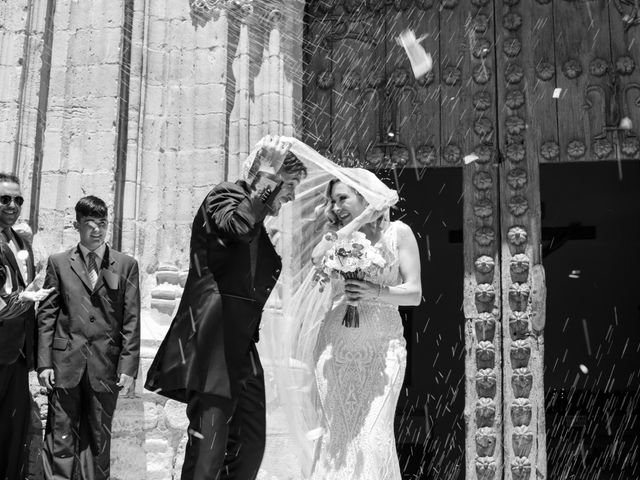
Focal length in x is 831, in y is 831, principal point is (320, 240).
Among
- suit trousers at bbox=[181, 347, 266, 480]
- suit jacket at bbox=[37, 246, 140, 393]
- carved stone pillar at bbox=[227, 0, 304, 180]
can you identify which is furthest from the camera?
carved stone pillar at bbox=[227, 0, 304, 180]

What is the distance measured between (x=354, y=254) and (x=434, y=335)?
8037mm

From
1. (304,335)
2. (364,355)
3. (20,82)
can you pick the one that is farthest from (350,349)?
(20,82)

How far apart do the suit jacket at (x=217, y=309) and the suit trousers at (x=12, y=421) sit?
1528 millimetres

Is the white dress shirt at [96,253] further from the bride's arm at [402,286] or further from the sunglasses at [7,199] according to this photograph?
the bride's arm at [402,286]

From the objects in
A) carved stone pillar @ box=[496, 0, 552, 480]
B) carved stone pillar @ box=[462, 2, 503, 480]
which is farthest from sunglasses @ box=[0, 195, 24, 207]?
carved stone pillar @ box=[496, 0, 552, 480]

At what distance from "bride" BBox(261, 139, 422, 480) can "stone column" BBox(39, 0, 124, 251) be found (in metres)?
2.03

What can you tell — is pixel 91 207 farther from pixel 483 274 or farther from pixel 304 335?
pixel 483 274

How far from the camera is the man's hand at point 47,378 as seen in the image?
4.68 m

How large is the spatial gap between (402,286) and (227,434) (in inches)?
49.8

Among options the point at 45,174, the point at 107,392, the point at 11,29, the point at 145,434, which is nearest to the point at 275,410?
the point at 145,434

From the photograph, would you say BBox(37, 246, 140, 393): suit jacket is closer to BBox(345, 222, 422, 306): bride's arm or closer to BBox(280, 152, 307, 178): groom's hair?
BBox(345, 222, 422, 306): bride's arm

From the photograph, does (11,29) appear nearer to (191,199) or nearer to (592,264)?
Result: (191,199)

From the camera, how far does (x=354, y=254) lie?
13.6ft

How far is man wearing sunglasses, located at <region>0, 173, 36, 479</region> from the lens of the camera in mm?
4660
